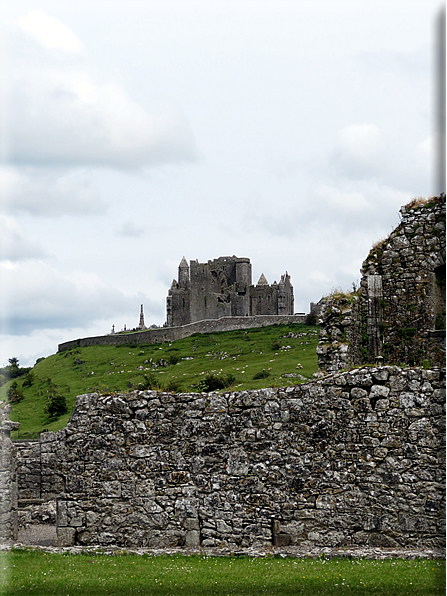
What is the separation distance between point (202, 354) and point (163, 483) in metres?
75.9

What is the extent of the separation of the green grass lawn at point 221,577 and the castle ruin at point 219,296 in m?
127

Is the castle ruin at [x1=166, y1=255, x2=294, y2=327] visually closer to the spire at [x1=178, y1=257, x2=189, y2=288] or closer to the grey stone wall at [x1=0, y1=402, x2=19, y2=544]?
the spire at [x1=178, y1=257, x2=189, y2=288]

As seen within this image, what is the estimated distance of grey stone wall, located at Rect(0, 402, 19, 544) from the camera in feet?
51.2

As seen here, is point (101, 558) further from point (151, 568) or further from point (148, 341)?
point (148, 341)

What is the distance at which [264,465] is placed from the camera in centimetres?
1326

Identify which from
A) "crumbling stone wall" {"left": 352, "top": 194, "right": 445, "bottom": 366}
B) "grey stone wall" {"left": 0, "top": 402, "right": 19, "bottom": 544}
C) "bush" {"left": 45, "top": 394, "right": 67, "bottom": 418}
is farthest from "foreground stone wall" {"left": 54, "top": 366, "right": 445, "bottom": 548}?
"bush" {"left": 45, "top": 394, "right": 67, "bottom": 418}

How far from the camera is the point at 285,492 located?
43.1 feet

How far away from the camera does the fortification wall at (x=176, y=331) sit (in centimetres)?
10431

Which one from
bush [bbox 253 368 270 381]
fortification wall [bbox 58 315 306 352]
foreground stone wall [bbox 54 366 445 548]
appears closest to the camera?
foreground stone wall [bbox 54 366 445 548]

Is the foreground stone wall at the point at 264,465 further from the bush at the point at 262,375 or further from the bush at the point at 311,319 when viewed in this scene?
the bush at the point at 311,319

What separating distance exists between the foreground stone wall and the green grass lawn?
973mm

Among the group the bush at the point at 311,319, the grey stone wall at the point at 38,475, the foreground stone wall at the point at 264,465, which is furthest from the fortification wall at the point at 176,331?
the foreground stone wall at the point at 264,465

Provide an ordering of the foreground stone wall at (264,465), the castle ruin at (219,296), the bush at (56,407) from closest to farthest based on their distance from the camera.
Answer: the foreground stone wall at (264,465) < the bush at (56,407) < the castle ruin at (219,296)

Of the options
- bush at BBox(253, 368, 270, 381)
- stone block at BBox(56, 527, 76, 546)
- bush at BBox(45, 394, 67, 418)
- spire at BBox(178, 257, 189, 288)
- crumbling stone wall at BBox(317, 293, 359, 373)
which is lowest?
stone block at BBox(56, 527, 76, 546)
